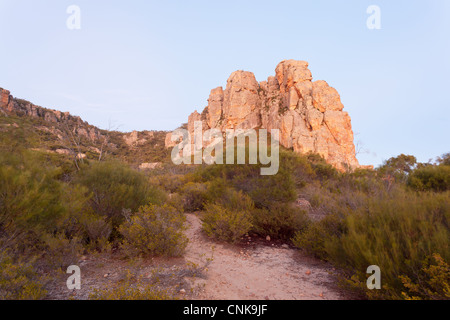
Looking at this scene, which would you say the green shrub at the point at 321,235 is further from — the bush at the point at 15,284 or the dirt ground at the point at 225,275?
the bush at the point at 15,284

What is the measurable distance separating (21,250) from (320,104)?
1705 inches

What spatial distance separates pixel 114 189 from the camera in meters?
5.41

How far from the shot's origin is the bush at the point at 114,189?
525 cm

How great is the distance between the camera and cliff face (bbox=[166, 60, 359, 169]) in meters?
38.1

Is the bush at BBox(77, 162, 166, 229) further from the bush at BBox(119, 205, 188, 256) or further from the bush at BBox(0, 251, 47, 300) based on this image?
the bush at BBox(0, 251, 47, 300)

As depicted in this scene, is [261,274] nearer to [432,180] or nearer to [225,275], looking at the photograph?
[225,275]

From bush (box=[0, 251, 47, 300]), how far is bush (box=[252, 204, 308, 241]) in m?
4.72

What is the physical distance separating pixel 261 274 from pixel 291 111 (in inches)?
1591

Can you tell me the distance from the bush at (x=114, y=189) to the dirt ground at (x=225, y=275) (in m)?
1.20

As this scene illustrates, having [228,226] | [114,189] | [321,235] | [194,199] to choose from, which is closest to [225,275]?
[228,226]

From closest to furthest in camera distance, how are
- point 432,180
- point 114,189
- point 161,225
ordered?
point 161,225
point 114,189
point 432,180

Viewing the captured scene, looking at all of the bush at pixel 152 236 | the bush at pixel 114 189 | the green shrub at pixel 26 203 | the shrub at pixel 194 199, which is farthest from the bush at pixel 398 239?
the shrub at pixel 194 199

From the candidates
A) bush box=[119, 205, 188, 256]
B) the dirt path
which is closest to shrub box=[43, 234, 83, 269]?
bush box=[119, 205, 188, 256]
